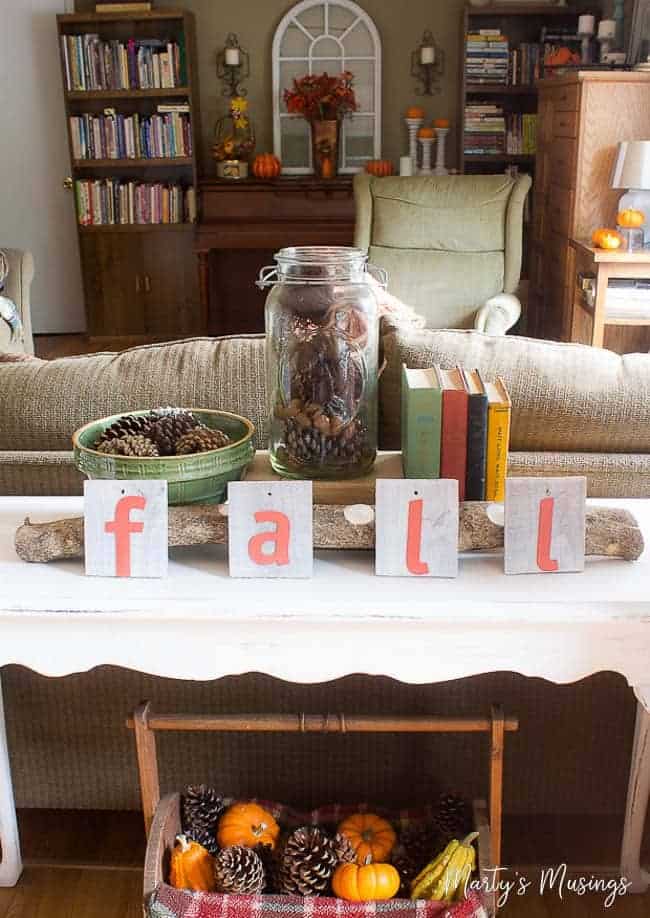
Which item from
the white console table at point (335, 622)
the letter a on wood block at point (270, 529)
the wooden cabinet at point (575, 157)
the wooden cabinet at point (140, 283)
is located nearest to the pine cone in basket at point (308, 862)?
the white console table at point (335, 622)

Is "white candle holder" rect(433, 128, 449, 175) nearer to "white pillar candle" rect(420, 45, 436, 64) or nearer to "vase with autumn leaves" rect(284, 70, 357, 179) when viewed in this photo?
"white pillar candle" rect(420, 45, 436, 64)

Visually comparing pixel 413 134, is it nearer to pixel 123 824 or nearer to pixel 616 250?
pixel 616 250

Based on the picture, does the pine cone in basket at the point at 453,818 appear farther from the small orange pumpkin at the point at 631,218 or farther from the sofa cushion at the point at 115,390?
the small orange pumpkin at the point at 631,218

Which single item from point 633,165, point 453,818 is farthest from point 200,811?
point 633,165

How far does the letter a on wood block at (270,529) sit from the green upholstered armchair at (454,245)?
9.82ft

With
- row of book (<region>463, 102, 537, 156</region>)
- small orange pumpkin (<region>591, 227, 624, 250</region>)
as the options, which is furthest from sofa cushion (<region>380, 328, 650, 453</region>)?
row of book (<region>463, 102, 537, 156</region>)

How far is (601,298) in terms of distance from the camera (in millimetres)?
3557

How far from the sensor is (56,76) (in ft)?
16.8

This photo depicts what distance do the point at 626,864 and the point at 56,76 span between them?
4.98 meters

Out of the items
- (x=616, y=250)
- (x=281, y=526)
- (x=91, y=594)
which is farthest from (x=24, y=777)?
(x=616, y=250)

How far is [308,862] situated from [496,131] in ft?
14.6

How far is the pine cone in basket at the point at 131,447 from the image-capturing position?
1.09 metres

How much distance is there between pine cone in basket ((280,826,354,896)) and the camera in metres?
1.21

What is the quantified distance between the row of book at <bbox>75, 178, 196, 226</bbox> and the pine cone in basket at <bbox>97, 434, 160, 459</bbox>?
4.20 metres
